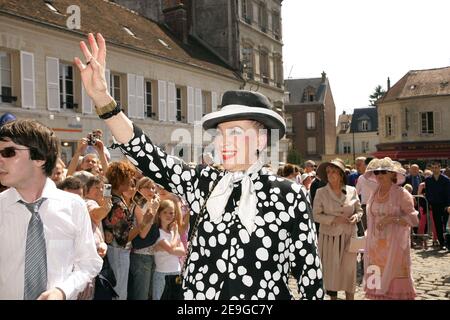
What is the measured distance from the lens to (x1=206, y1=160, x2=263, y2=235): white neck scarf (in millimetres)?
2586

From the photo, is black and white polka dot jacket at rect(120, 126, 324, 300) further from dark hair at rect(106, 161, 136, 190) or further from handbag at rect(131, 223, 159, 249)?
handbag at rect(131, 223, 159, 249)

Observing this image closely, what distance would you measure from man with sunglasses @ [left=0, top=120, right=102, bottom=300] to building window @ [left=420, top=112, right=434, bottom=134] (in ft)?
129

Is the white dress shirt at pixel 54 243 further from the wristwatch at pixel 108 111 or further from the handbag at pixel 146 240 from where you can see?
the handbag at pixel 146 240

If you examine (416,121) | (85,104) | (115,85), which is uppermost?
(115,85)

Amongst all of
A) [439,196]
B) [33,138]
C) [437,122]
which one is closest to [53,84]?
[439,196]

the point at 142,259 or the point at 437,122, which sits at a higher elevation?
the point at 437,122

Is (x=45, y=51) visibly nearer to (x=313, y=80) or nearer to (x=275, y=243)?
(x=275, y=243)

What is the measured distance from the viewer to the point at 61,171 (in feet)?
15.6

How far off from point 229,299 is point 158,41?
71.7 ft

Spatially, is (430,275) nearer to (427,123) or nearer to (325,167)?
(325,167)

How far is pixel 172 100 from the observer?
22.6m

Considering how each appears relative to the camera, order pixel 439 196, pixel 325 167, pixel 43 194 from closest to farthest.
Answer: pixel 43 194
pixel 325 167
pixel 439 196

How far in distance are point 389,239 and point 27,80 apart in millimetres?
12891
